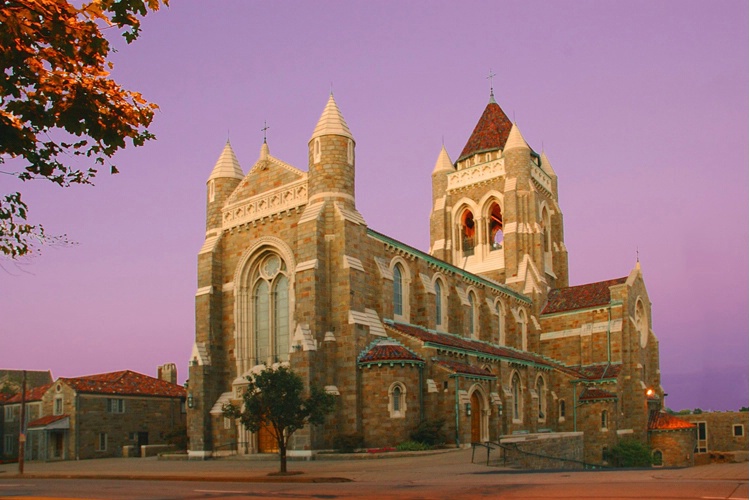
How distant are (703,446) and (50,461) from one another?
49686 millimetres

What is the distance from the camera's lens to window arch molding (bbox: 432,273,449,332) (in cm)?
4106

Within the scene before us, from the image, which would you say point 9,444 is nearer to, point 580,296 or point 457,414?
point 457,414

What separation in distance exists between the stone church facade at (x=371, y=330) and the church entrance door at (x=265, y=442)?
7 cm

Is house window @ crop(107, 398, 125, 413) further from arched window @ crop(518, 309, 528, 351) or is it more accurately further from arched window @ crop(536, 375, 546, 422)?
arched window @ crop(518, 309, 528, 351)

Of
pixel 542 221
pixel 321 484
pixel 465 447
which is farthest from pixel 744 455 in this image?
pixel 321 484

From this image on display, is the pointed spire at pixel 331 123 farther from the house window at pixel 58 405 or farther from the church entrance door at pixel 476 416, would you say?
the house window at pixel 58 405

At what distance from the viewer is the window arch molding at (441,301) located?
41062 mm

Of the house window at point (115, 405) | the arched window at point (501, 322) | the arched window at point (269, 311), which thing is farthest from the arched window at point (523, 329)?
the house window at point (115, 405)

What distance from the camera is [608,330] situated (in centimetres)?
4956

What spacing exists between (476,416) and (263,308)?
11183 millimetres

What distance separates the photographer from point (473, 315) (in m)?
44.8

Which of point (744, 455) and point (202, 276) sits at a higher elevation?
point (202, 276)

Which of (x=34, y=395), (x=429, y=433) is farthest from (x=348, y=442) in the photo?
(x=34, y=395)

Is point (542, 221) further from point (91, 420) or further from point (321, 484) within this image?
point (321, 484)
